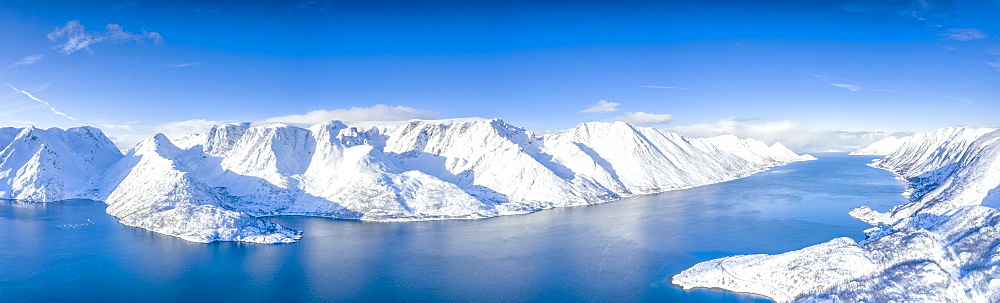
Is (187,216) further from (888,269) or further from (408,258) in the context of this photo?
(888,269)

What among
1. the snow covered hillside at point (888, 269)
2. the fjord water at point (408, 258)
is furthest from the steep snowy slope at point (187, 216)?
the snow covered hillside at point (888, 269)

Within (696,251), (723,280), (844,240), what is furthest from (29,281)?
(844,240)

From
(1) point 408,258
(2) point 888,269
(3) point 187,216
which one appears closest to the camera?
(2) point 888,269

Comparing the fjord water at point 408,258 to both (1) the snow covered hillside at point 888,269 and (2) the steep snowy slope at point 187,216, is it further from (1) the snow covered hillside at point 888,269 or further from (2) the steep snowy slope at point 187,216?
(2) the steep snowy slope at point 187,216

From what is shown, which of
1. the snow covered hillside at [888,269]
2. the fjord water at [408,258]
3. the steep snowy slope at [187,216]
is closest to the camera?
the snow covered hillside at [888,269]

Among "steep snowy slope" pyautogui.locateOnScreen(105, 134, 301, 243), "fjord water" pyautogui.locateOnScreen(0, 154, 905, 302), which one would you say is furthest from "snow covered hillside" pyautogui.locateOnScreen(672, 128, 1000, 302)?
"steep snowy slope" pyautogui.locateOnScreen(105, 134, 301, 243)

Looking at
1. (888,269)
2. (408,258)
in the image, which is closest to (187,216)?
(408,258)

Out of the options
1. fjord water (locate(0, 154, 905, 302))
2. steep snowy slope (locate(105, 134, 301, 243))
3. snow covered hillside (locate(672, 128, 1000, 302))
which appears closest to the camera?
snow covered hillside (locate(672, 128, 1000, 302))

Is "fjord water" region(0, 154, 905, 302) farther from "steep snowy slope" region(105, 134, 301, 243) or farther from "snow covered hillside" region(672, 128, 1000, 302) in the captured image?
"steep snowy slope" region(105, 134, 301, 243)
